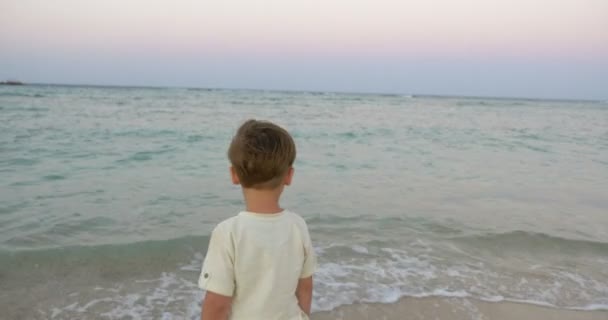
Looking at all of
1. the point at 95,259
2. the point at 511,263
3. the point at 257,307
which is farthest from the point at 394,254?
the point at 257,307

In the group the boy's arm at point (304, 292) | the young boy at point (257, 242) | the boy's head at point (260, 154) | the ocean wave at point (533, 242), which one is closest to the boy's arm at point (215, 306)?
the young boy at point (257, 242)

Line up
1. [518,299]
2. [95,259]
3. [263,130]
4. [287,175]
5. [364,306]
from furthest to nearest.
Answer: [95,259], [518,299], [364,306], [287,175], [263,130]

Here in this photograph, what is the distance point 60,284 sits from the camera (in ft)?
12.8

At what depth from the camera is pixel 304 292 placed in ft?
5.99

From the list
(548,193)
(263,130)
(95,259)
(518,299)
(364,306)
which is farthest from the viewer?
(548,193)

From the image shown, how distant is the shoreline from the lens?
3559 millimetres

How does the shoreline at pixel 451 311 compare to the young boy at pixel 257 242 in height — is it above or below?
below

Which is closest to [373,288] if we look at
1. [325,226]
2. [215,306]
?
[325,226]

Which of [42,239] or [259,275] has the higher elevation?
[259,275]

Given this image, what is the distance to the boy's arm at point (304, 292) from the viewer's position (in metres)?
1.81

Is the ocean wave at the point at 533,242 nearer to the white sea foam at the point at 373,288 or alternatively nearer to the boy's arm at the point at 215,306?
the white sea foam at the point at 373,288

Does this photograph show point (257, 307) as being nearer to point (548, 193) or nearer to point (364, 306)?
point (364, 306)

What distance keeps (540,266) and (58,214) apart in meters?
5.41

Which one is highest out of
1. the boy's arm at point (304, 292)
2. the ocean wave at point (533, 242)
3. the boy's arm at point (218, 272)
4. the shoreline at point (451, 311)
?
the boy's arm at point (218, 272)
